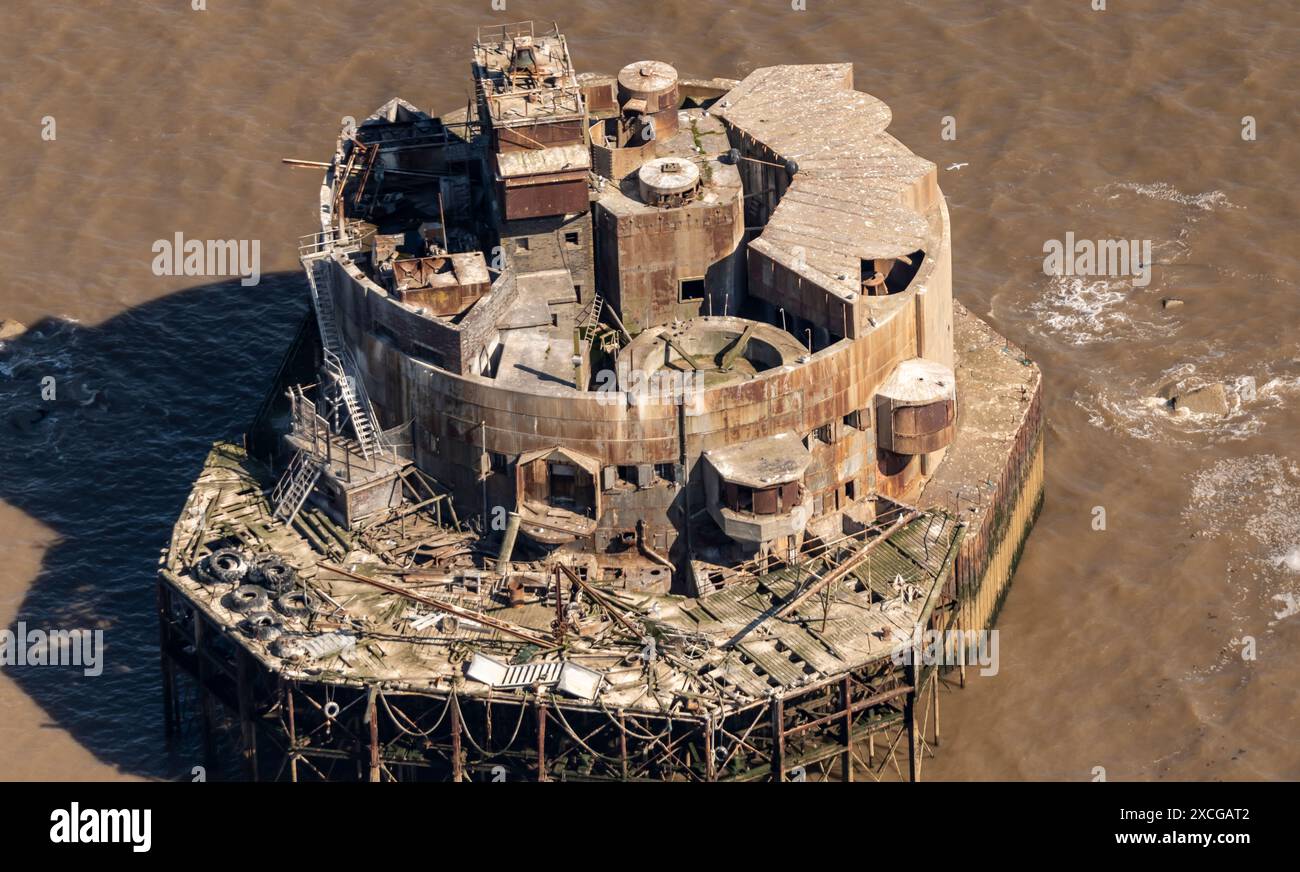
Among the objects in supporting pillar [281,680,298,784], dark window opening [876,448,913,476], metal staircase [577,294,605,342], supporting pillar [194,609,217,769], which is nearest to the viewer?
supporting pillar [281,680,298,784]

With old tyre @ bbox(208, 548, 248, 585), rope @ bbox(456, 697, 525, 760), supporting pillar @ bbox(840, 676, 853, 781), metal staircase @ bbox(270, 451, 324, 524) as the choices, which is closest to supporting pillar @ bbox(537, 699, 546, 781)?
rope @ bbox(456, 697, 525, 760)

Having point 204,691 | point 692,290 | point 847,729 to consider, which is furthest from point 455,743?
point 692,290

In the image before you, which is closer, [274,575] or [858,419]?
[274,575]

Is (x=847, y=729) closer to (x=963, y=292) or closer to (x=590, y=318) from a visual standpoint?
(x=590, y=318)

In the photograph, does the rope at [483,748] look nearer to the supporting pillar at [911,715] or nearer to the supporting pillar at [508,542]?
the supporting pillar at [508,542]

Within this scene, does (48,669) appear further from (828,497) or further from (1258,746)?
(1258,746)

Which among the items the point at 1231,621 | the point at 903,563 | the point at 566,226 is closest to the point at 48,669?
the point at 566,226

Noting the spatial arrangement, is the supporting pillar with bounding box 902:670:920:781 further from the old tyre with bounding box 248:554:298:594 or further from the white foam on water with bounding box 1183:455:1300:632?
the old tyre with bounding box 248:554:298:594
